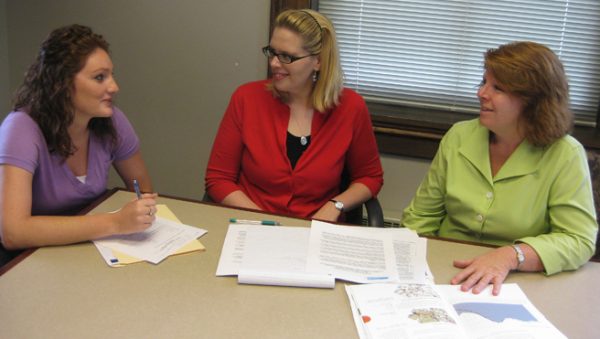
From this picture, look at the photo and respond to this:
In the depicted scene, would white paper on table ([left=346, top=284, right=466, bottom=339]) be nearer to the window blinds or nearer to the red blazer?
the red blazer

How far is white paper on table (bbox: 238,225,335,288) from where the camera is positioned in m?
1.36

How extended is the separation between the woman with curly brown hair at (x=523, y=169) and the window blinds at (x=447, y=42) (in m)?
0.93

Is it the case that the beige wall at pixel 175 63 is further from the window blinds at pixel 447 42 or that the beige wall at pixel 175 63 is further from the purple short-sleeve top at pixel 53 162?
the purple short-sleeve top at pixel 53 162

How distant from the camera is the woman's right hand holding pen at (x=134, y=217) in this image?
4.91ft

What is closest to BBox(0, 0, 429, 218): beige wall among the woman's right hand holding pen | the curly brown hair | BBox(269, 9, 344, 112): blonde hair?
BBox(269, 9, 344, 112): blonde hair

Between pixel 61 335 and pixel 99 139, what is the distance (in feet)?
2.77

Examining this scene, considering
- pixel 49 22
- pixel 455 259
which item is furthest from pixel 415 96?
pixel 49 22

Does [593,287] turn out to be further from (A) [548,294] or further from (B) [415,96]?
(B) [415,96]

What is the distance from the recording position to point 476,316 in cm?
126

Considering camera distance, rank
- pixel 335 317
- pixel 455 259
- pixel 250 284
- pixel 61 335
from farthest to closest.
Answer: pixel 455 259 < pixel 250 284 < pixel 335 317 < pixel 61 335

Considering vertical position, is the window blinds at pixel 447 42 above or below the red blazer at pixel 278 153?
above

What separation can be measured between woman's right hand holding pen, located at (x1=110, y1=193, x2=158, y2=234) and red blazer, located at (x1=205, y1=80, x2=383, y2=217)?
0.58m

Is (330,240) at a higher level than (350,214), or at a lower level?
higher

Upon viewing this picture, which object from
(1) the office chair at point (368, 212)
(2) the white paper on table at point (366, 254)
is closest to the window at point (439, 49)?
(1) the office chair at point (368, 212)
